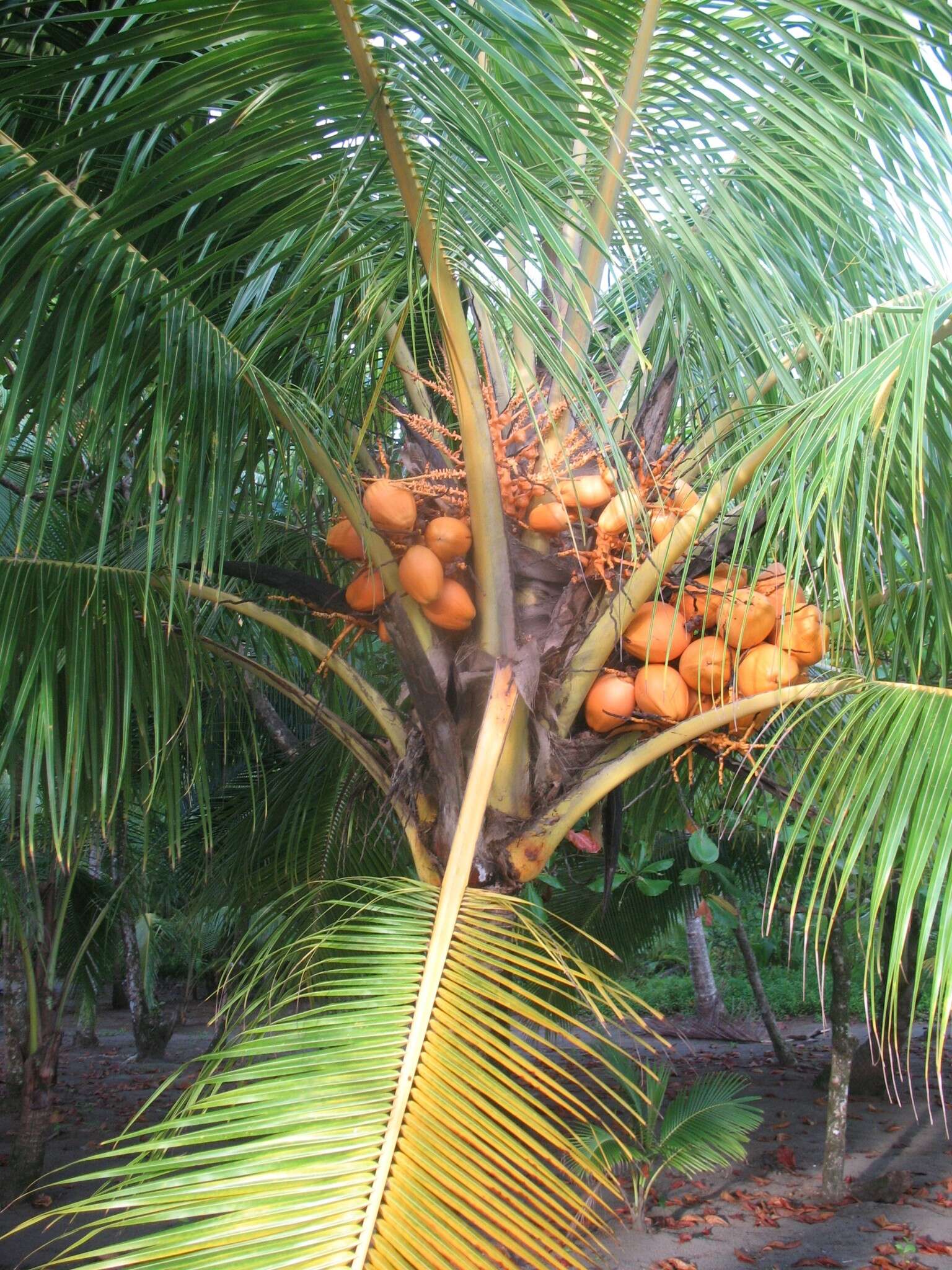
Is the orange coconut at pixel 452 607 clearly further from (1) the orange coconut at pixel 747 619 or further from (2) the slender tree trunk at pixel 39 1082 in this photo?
(2) the slender tree trunk at pixel 39 1082

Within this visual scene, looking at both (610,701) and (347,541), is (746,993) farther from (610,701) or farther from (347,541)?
(347,541)

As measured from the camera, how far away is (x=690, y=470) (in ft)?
7.46

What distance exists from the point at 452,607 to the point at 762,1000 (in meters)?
6.36

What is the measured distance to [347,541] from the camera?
2158mm

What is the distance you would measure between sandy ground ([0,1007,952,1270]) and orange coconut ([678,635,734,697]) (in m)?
1.74

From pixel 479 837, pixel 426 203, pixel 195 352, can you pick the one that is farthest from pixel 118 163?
pixel 479 837

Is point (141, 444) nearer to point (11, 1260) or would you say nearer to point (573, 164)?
point (573, 164)

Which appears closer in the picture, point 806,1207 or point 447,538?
point 447,538

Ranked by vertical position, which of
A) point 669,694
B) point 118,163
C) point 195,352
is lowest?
point 669,694

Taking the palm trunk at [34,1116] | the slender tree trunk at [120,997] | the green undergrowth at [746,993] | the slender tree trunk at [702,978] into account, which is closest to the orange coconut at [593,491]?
the palm trunk at [34,1116]

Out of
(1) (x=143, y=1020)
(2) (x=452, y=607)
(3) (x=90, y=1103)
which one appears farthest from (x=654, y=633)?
(1) (x=143, y=1020)

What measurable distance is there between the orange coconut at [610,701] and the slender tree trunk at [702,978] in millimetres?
6556

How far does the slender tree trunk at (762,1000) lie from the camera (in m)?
7.13

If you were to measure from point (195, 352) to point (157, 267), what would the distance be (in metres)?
0.16
